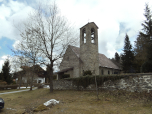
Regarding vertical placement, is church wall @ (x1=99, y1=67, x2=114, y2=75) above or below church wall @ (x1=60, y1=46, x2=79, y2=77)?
below

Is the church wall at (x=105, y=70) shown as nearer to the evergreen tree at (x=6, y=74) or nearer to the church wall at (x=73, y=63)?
the church wall at (x=73, y=63)

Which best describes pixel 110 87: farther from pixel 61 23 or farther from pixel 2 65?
pixel 2 65

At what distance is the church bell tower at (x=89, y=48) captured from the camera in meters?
20.7

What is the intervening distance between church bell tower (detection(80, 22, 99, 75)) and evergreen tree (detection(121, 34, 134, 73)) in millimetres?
12240

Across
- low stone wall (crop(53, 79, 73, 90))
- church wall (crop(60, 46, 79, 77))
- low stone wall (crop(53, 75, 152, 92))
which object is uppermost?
church wall (crop(60, 46, 79, 77))

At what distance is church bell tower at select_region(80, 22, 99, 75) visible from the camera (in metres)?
20.7

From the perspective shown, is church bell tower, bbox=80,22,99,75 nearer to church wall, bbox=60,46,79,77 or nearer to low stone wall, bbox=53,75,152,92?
church wall, bbox=60,46,79,77

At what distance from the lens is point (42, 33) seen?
1537 centimetres

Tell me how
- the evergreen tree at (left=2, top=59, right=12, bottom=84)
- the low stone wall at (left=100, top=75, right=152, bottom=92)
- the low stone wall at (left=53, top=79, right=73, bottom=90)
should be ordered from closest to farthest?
the low stone wall at (left=100, top=75, right=152, bottom=92), the low stone wall at (left=53, top=79, right=73, bottom=90), the evergreen tree at (left=2, top=59, right=12, bottom=84)

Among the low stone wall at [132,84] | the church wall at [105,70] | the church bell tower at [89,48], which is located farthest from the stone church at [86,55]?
the low stone wall at [132,84]

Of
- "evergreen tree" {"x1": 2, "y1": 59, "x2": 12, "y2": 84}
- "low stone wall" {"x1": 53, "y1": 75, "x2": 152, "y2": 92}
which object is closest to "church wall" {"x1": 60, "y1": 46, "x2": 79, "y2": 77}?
"low stone wall" {"x1": 53, "y1": 75, "x2": 152, "y2": 92}

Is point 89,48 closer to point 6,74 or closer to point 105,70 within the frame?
point 105,70

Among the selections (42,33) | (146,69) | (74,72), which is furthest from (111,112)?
(74,72)

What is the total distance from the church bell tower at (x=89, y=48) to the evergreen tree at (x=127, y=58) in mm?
12240
